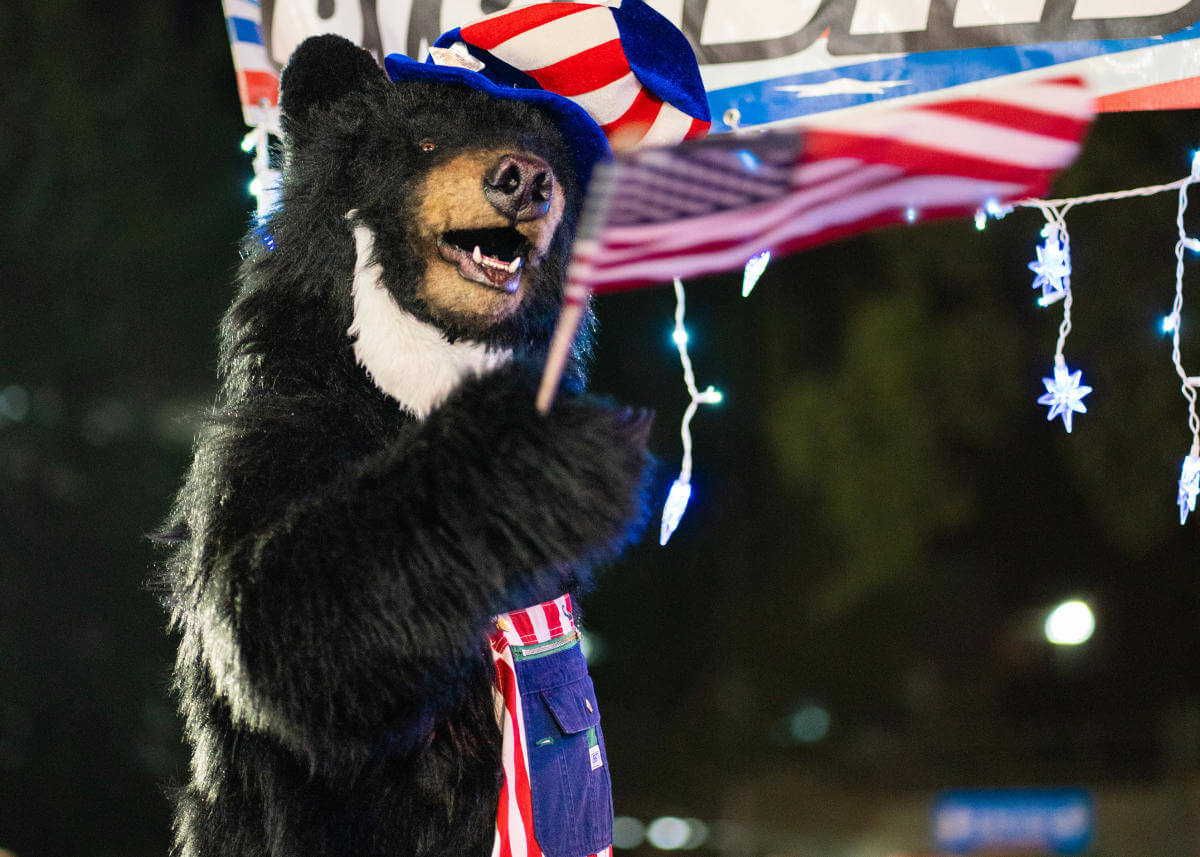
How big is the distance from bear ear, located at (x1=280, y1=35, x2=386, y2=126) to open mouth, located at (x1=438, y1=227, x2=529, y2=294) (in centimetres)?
21

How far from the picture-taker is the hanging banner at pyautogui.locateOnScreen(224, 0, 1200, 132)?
3.91 feet

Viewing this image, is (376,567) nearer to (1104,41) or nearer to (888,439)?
(1104,41)

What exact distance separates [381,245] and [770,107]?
598 mm

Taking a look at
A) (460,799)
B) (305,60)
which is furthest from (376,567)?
(305,60)

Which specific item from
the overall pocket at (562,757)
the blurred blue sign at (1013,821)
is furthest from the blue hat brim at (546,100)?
the blurred blue sign at (1013,821)

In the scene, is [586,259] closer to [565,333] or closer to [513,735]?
[565,333]

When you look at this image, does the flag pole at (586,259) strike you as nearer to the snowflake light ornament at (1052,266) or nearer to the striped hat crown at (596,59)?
the striped hat crown at (596,59)

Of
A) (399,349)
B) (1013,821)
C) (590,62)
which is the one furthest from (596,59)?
(1013,821)

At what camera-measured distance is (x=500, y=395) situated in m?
0.72

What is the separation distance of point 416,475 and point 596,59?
0.51m

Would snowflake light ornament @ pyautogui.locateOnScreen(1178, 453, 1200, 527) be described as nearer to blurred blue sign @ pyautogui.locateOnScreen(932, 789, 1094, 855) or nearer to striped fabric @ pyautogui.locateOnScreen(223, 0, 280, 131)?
striped fabric @ pyautogui.locateOnScreen(223, 0, 280, 131)

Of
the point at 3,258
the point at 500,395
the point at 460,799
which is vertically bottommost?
the point at 460,799

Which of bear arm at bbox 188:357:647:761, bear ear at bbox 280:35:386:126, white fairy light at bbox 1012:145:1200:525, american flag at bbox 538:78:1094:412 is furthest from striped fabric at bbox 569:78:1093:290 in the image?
white fairy light at bbox 1012:145:1200:525

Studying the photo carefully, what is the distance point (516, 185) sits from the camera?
0.87m
